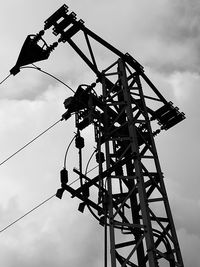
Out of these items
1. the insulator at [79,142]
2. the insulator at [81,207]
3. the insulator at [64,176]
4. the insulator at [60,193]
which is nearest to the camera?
the insulator at [60,193]

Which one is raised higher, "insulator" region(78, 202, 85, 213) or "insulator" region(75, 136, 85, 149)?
"insulator" region(75, 136, 85, 149)

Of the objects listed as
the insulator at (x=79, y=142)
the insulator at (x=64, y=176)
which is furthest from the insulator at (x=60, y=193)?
the insulator at (x=79, y=142)

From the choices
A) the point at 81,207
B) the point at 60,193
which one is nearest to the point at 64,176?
the point at 60,193

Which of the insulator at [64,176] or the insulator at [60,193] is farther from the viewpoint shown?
the insulator at [64,176]

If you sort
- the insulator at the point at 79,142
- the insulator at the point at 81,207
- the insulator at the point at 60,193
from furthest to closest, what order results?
1. the insulator at the point at 79,142
2. the insulator at the point at 81,207
3. the insulator at the point at 60,193

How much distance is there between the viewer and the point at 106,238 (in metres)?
7.06

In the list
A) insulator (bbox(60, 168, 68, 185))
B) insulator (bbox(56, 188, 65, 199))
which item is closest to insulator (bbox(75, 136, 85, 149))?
insulator (bbox(60, 168, 68, 185))

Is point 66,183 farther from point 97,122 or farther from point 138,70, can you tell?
point 138,70

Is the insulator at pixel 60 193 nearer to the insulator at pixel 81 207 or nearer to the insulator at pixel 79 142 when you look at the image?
the insulator at pixel 81 207

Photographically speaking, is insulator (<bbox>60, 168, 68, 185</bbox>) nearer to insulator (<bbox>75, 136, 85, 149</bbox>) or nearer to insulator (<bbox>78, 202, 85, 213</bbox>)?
insulator (<bbox>78, 202, 85, 213</bbox>)

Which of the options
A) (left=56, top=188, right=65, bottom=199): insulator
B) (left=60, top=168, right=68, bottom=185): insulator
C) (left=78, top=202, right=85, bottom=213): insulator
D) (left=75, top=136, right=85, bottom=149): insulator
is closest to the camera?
(left=56, top=188, right=65, bottom=199): insulator

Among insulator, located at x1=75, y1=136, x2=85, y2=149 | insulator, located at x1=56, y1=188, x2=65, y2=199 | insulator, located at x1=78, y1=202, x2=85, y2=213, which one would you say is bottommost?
insulator, located at x1=56, y1=188, x2=65, y2=199

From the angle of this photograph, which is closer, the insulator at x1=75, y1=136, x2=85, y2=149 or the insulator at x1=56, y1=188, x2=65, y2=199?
the insulator at x1=56, y1=188, x2=65, y2=199

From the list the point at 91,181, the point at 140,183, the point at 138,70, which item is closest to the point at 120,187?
A: the point at 91,181
